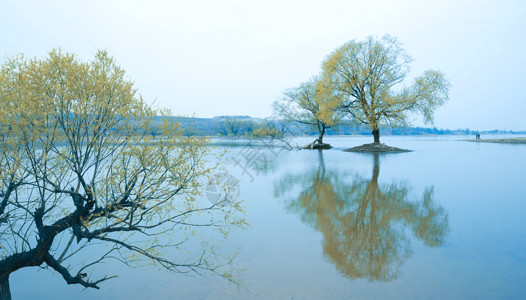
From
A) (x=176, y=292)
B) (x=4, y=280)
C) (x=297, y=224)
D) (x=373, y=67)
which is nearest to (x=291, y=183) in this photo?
(x=297, y=224)

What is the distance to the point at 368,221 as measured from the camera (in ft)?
32.7

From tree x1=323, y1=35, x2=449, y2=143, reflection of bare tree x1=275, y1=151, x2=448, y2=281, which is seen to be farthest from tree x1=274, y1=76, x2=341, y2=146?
reflection of bare tree x1=275, y1=151, x2=448, y2=281

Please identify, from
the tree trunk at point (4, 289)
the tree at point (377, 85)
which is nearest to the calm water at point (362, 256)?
the tree trunk at point (4, 289)

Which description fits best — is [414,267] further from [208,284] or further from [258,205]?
[258,205]

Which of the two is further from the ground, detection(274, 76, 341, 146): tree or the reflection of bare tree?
detection(274, 76, 341, 146): tree

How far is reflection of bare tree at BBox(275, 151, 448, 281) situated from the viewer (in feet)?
22.9

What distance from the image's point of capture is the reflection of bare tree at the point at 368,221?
697 centimetres

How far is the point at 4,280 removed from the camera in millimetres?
6023

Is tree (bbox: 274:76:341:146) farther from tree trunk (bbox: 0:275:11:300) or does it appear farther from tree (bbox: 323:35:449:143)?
tree trunk (bbox: 0:275:11:300)

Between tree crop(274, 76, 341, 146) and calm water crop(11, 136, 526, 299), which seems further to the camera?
tree crop(274, 76, 341, 146)

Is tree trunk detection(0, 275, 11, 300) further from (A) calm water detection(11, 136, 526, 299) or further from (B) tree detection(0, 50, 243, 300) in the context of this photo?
(A) calm water detection(11, 136, 526, 299)

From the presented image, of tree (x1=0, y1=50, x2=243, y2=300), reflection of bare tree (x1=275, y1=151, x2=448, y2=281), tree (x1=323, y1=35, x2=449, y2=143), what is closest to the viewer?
tree (x1=0, y1=50, x2=243, y2=300)

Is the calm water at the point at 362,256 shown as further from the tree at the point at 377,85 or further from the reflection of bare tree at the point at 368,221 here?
the tree at the point at 377,85

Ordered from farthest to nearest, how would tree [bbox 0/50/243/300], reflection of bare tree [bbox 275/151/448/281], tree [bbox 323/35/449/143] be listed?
1. tree [bbox 323/35/449/143]
2. reflection of bare tree [bbox 275/151/448/281]
3. tree [bbox 0/50/243/300]
